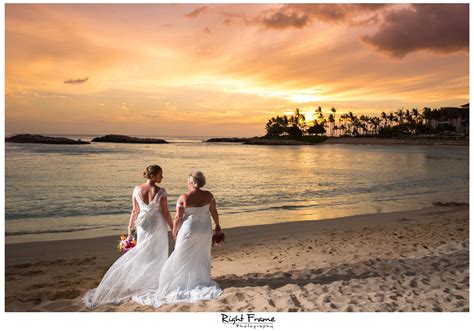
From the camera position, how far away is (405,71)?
16438 mm

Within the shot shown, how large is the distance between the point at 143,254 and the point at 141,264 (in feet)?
0.50

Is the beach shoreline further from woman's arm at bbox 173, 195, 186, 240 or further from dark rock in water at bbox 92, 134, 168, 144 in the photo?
woman's arm at bbox 173, 195, 186, 240

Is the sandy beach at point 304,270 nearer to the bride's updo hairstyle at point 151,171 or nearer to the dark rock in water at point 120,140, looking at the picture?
the bride's updo hairstyle at point 151,171

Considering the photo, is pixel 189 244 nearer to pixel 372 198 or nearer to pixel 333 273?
pixel 333 273

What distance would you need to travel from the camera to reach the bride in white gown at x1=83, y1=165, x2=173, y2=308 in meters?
5.55

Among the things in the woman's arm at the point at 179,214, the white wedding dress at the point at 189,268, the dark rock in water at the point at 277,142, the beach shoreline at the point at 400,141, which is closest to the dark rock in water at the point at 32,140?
the dark rock in water at the point at 277,142

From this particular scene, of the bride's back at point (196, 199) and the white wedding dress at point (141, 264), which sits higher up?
the bride's back at point (196, 199)

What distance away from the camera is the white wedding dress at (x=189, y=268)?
5484 millimetres

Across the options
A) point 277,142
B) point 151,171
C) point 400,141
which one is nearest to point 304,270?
point 151,171

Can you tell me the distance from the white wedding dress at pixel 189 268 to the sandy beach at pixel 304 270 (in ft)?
0.51

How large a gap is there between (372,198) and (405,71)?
6.02 meters

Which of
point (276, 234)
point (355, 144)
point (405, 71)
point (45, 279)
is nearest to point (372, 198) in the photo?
point (405, 71)

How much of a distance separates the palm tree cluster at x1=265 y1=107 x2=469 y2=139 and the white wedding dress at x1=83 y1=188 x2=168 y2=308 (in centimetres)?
12237

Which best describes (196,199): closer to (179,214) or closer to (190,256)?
(179,214)
